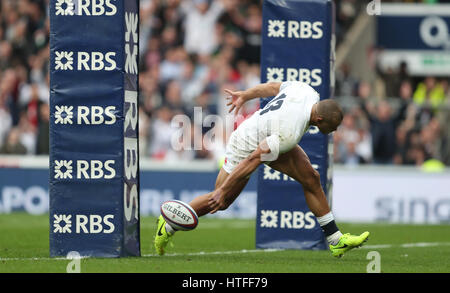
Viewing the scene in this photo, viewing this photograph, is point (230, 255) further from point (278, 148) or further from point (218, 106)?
point (218, 106)

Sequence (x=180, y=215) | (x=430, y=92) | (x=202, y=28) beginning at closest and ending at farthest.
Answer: (x=180, y=215), (x=430, y=92), (x=202, y=28)

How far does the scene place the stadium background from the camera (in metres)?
20.8

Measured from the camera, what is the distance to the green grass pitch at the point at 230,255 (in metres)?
9.95

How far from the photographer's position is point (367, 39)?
2623 centimetres

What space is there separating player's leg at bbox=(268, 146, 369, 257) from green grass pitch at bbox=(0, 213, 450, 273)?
0.68 feet

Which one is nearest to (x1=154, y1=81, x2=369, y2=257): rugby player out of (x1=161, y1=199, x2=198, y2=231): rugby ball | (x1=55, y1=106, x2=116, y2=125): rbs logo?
(x1=161, y1=199, x2=198, y2=231): rugby ball

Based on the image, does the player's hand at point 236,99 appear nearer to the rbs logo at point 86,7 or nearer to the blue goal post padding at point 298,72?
the rbs logo at point 86,7

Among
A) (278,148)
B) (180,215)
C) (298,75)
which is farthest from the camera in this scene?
(298,75)

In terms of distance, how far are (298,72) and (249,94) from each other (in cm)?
217

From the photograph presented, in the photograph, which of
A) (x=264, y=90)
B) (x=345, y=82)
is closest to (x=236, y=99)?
(x=264, y=90)

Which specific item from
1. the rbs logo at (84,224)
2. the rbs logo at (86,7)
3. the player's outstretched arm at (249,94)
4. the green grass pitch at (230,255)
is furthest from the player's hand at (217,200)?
the rbs logo at (86,7)

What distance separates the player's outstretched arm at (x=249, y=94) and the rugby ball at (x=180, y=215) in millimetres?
1215

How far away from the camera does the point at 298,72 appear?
13.3 m

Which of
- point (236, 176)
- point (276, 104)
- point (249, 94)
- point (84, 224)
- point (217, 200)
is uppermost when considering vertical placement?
point (249, 94)
